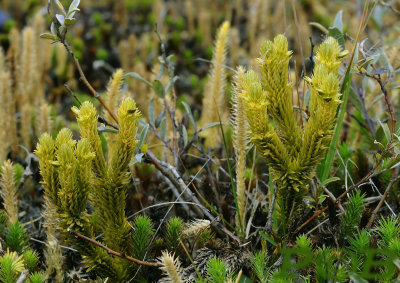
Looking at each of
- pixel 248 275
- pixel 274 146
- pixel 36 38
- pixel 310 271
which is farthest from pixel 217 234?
pixel 36 38

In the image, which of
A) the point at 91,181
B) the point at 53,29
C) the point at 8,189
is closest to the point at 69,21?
the point at 53,29

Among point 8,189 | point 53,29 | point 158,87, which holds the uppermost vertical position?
point 53,29

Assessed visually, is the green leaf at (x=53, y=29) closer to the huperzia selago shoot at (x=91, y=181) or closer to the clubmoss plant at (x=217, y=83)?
the huperzia selago shoot at (x=91, y=181)

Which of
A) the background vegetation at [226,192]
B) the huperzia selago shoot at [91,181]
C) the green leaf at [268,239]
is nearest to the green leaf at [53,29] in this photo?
the background vegetation at [226,192]

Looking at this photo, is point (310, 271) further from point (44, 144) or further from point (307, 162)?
point (44, 144)

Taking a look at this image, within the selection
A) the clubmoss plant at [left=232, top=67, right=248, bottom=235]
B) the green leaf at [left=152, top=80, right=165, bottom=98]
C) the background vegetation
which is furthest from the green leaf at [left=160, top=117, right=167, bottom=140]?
the clubmoss plant at [left=232, top=67, right=248, bottom=235]

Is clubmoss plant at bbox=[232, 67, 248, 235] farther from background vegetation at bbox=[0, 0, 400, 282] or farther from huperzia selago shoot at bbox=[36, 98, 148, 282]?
huperzia selago shoot at bbox=[36, 98, 148, 282]

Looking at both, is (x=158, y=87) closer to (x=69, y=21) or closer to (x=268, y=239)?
(x=69, y=21)

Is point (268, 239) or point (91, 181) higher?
point (91, 181)
